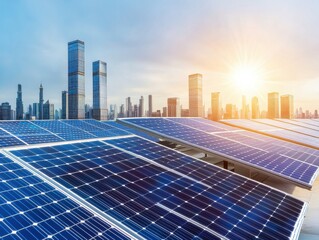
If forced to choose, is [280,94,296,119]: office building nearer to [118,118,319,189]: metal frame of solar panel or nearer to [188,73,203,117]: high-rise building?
[188,73,203,117]: high-rise building

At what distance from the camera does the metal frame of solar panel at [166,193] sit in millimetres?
7711

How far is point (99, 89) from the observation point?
5015 inches

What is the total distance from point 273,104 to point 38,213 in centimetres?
12678

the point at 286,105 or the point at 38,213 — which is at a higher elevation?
the point at 286,105

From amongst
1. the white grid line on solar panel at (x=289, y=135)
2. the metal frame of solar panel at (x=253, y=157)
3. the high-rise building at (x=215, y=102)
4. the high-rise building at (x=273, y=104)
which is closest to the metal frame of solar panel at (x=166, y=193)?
the metal frame of solar panel at (x=253, y=157)

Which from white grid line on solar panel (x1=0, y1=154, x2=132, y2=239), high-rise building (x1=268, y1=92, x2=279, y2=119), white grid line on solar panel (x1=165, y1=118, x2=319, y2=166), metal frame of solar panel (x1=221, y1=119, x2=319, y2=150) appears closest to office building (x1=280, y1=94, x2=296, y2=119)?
high-rise building (x1=268, y1=92, x2=279, y2=119)

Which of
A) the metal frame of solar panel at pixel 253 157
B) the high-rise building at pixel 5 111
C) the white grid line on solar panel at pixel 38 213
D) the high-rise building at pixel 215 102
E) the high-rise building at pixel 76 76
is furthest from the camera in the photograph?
the high-rise building at pixel 5 111

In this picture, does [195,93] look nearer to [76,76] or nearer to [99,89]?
[76,76]

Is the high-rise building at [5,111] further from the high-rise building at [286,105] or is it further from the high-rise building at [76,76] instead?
the high-rise building at [286,105]

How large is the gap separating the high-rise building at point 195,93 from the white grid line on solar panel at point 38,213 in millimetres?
75356

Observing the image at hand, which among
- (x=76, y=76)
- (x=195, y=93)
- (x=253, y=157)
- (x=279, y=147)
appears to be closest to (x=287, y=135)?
(x=279, y=147)

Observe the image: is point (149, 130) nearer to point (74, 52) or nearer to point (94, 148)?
point (94, 148)

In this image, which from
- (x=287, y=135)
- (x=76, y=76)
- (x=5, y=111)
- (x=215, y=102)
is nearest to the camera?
(x=287, y=135)

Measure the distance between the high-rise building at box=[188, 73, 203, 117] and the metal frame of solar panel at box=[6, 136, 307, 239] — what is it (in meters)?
69.8
